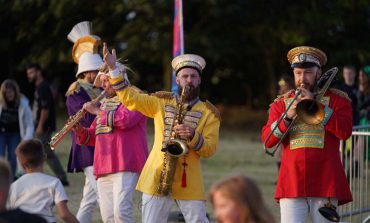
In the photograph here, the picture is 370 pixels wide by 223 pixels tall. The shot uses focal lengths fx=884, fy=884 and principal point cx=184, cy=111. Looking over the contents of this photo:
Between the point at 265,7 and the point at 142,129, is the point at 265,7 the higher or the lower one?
the higher one

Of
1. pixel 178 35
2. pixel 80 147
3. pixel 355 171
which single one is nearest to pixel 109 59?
pixel 80 147

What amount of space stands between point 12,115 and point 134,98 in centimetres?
655

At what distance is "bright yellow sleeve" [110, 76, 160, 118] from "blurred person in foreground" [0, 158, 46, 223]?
71.3 inches

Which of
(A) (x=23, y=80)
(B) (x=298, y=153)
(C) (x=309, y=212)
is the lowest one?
(C) (x=309, y=212)

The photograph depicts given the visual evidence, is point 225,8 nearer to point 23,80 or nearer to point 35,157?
point 23,80

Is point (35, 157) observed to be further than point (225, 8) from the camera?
No

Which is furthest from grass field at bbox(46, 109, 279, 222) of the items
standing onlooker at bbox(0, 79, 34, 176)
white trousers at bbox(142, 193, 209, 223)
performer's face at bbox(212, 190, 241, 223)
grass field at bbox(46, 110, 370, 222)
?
performer's face at bbox(212, 190, 241, 223)

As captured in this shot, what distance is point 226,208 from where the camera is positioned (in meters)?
4.62

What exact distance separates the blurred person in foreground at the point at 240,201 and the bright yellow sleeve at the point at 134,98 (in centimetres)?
278

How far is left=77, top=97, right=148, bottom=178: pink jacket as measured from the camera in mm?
8164

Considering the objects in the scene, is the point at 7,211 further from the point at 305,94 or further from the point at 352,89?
the point at 352,89

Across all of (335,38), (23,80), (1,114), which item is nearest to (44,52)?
(23,80)

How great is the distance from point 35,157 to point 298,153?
6.63ft

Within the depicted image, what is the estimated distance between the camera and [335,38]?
27.8m
